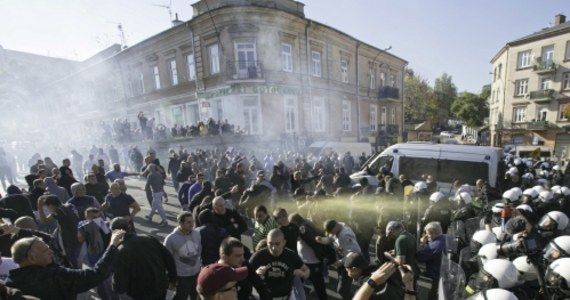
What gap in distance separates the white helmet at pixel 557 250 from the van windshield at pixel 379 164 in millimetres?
4578

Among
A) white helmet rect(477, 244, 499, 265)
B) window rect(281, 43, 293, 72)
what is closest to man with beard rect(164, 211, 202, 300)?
white helmet rect(477, 244, 499, 265)

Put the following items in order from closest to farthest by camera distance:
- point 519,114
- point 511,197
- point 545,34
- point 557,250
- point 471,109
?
point 557,250, point 511,197, point 545,34, point 519,114, point 471,109

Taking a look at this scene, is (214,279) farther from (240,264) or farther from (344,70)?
(344,70)

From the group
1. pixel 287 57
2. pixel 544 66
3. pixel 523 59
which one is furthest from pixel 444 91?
pixel 287 57

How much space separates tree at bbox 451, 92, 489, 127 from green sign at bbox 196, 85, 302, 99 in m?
39.9

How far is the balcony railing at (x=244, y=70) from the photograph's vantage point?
1566cm

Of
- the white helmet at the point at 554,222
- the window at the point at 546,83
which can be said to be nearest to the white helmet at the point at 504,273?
the white helmet at the point at 554,222

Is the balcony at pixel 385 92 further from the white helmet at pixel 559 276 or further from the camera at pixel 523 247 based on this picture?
the white helmet at pixel 559 276

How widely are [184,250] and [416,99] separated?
51.6 metres

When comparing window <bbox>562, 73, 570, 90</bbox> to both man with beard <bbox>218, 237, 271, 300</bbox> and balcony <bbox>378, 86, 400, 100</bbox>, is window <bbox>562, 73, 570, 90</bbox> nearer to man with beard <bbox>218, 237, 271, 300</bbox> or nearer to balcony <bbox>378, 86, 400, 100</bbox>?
balcony <bbox>378, 86, 400, 100</bbox>

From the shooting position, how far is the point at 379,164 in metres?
8.12

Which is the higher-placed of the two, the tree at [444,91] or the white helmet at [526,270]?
the tree at [444,91]

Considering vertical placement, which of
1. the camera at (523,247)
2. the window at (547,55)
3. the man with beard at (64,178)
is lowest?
the camera at (523,247)

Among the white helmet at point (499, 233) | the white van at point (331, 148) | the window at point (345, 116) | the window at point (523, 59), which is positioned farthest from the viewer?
the window at point (523, 59)
